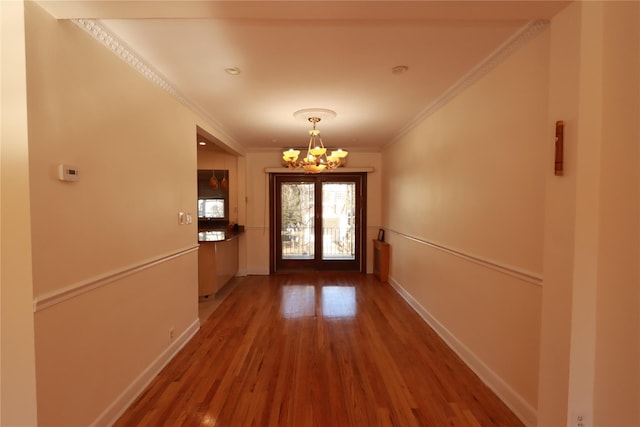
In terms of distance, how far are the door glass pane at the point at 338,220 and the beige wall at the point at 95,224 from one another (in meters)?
3.76

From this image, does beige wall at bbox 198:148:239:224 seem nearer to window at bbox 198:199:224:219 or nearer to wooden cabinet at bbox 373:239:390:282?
window at bbox 198:199:224:219

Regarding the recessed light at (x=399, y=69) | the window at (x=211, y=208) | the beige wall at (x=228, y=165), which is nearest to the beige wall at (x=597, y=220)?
the recessed light at (x=399, y=69)

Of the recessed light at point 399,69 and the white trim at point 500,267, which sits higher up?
the recessed light at point 399,69

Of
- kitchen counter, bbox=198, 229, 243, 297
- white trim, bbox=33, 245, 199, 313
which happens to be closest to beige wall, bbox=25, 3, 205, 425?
white trim, bbox=33, 245, 199, 313

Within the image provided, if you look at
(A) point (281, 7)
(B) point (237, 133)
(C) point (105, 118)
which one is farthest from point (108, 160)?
(B) point (237, 133)

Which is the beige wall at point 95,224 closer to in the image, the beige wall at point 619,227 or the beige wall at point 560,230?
the beige wall at point 560,230

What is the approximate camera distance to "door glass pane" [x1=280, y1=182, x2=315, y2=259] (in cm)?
617

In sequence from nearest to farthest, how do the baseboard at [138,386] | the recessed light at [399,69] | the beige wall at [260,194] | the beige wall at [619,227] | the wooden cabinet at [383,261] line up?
1. the beige wall at [619,227]
2. the baseboard at [138,386]
3. the recessed light at [399,69]
4. the wooden cabinet at [383,261]
5. the beige wall at [260,194]

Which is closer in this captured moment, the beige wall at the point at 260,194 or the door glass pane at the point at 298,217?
the beige wall at the point at 260,194

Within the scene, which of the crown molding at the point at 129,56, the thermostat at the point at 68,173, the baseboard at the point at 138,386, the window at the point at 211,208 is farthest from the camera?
the window at the point at 211,208

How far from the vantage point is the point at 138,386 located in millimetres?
2205

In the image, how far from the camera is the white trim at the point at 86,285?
1.43m

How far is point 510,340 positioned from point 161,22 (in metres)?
3.19

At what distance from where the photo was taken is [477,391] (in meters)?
2.23
